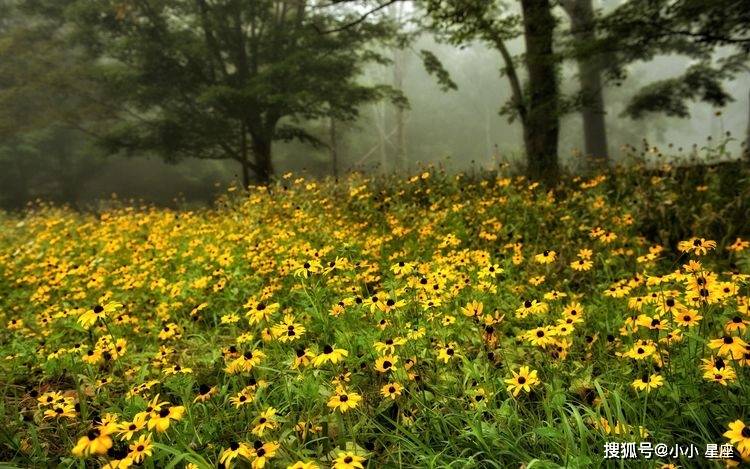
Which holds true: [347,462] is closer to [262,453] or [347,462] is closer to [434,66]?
[262,453]

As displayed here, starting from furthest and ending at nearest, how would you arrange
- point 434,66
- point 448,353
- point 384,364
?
point 434,66
point 448,353
point 384,364

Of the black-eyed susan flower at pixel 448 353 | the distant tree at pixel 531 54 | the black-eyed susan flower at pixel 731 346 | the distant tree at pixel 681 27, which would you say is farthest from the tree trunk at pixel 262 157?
the black-eyed susan flower at pixel 731 346

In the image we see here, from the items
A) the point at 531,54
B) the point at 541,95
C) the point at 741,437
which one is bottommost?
the point at 741,437

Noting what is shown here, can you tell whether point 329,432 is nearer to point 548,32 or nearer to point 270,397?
point 270,397

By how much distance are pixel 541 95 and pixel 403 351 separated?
6.79 metres

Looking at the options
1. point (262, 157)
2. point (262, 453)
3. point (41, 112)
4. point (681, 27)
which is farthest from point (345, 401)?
point (41, 112)

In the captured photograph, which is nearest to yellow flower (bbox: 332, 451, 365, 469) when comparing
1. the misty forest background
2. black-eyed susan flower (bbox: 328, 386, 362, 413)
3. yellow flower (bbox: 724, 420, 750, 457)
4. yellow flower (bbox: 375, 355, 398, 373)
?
black-eyed susan flower (bbox: 328, 386, 362, 413)

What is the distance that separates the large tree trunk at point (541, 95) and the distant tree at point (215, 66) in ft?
18.2

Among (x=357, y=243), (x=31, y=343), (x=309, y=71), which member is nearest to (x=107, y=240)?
(x=31, y=343)

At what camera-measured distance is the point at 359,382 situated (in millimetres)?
2684

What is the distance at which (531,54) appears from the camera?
7707 mm

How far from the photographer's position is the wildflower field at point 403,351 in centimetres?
199

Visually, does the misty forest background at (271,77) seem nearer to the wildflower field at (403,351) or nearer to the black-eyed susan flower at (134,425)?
the wildflower field at (403,351)

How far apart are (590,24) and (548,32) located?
0.97m
